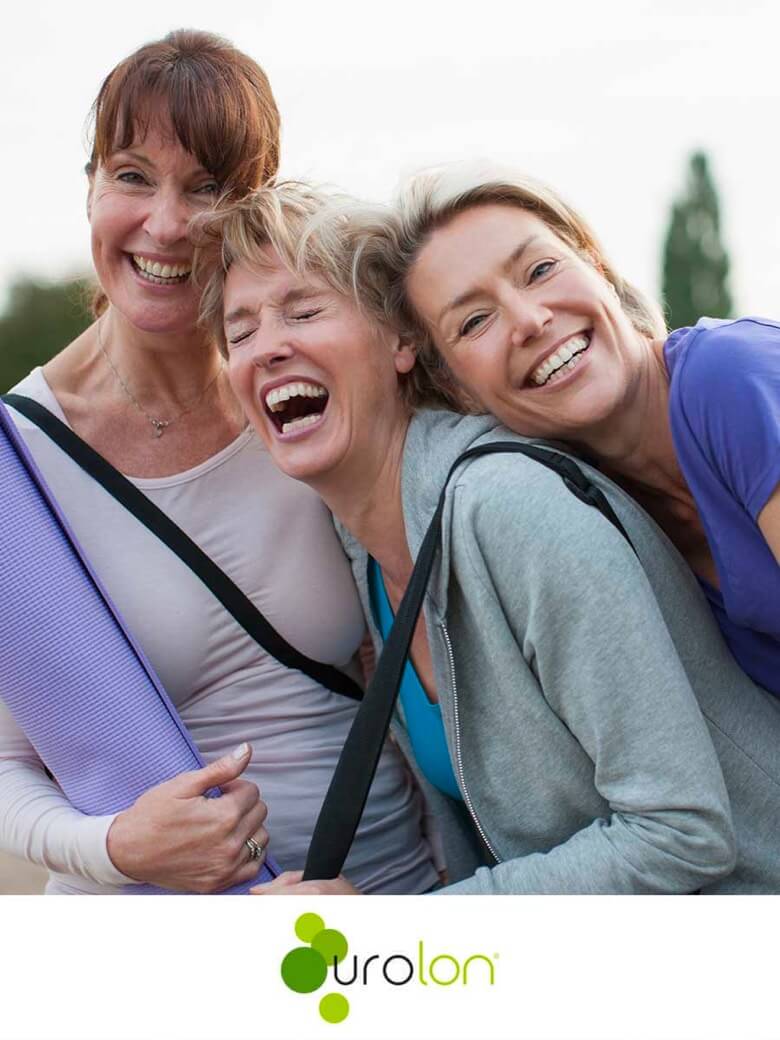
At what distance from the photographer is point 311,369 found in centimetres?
201

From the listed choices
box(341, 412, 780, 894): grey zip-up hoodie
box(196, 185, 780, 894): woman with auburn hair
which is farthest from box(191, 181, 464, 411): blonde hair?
box(341, 412, 780, 894): grey zip-up hoodie

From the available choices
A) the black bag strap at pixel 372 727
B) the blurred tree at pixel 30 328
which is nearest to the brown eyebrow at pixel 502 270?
the black bag strap at pixel 372 727

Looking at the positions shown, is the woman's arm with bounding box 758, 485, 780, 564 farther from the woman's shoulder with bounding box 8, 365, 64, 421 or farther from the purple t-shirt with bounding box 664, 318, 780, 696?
the woman's shoulder with bounding box 8, 365, 64, 421

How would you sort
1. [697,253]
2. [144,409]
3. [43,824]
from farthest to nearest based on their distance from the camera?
[697,253]
[144,409]
[43,824]

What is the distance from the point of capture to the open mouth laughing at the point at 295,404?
6.63 ft

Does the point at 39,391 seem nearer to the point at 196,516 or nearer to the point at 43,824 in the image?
the point at 196,516

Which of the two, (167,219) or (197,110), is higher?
(197,110)
